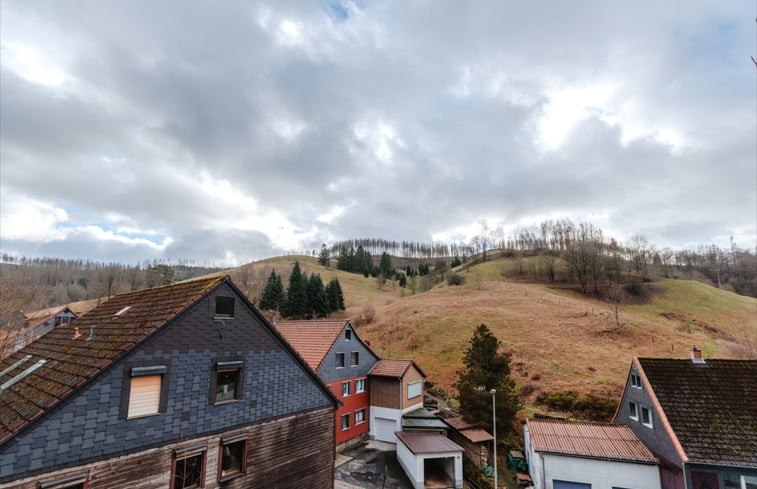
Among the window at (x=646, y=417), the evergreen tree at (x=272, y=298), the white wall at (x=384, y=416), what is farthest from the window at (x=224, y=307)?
the evergreen tree at (x=272, y=298)

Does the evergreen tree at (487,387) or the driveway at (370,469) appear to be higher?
the evergreen tree at (487,387)

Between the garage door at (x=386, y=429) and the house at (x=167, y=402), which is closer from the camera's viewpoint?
the house at (x=167, y=402)

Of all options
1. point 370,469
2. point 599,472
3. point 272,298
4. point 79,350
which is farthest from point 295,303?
point 79,350

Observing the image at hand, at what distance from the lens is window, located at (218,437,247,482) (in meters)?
13.5

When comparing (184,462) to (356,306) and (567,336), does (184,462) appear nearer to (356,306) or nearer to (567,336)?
(567,336)

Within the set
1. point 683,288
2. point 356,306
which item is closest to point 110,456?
point 356,306

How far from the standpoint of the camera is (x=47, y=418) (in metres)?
9.70

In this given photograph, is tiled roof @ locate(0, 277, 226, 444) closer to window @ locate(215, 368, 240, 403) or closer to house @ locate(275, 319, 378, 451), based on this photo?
window @ locate(215, 368, 240, 403)

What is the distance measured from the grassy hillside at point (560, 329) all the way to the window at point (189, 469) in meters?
33.6

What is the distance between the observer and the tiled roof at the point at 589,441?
21.0 m

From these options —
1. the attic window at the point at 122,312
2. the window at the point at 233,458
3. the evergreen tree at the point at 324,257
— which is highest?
the evergreen tree at the point at 324,257

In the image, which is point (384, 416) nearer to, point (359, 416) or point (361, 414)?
point (361, 414)

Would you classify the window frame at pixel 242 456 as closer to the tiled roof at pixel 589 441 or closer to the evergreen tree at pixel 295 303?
the tiled roof at pixel 589 441

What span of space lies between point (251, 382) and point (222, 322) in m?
2.93
